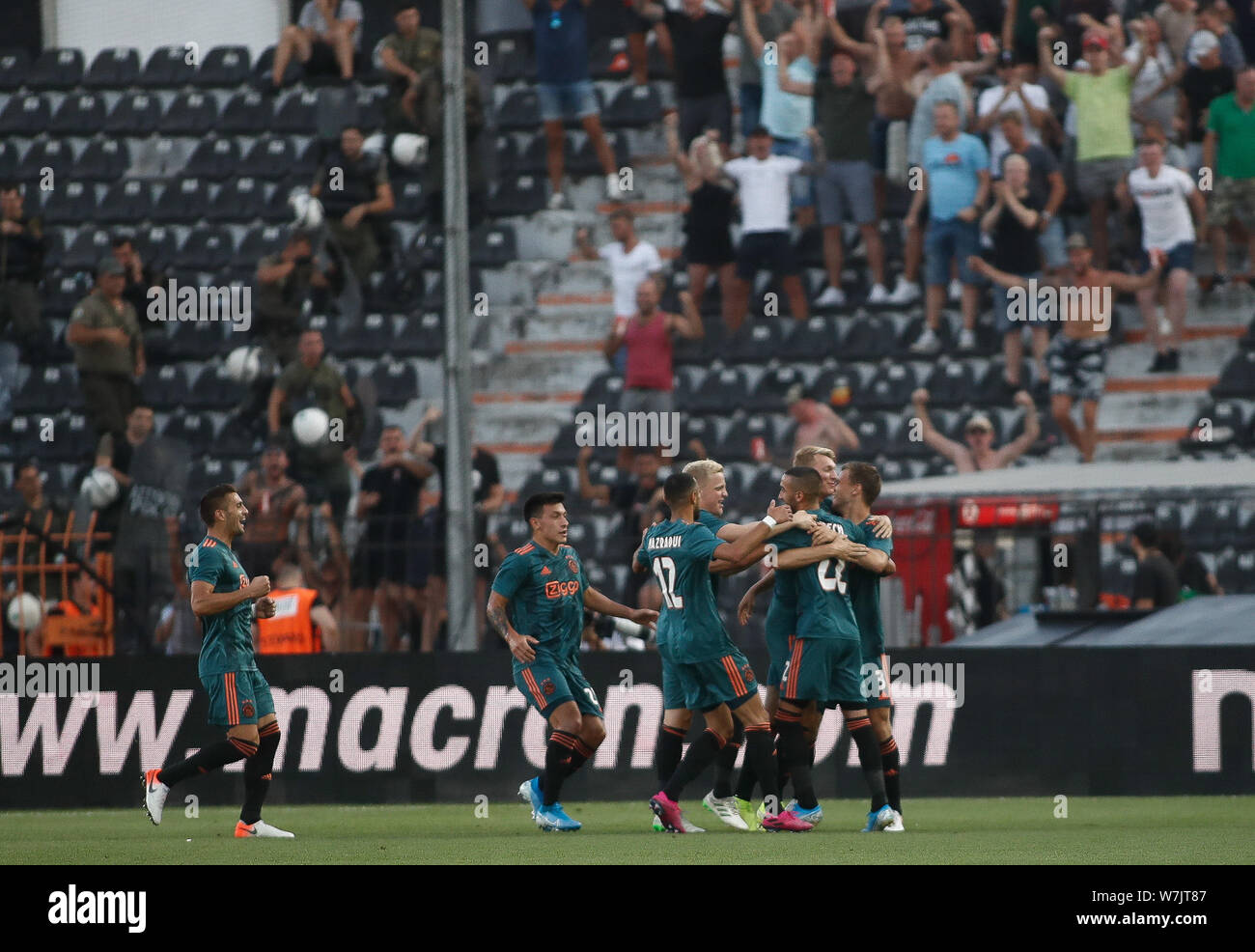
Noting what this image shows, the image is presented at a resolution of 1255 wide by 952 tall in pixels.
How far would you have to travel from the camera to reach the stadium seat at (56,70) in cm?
2314

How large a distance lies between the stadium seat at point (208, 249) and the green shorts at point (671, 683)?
11.9 meters

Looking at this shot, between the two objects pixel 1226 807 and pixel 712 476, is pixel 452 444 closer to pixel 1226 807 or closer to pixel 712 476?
pixel 712 476

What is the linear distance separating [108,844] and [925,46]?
12.2 m

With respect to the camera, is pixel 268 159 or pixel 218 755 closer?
pixel 218 755

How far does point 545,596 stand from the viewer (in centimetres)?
1098

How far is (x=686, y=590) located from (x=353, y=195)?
10.3 metres

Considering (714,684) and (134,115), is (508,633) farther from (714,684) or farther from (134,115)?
(134,115)

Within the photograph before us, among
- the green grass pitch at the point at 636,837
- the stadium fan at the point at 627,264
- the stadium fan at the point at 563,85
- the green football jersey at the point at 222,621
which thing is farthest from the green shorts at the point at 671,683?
the stadium fan at the point at 563,85

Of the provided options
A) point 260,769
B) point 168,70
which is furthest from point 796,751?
point 168,70

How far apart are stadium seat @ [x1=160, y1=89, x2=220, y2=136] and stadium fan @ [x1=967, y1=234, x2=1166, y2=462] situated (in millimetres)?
9910

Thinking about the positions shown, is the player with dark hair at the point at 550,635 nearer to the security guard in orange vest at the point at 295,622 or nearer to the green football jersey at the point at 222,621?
the green football jersey at the point at 222,621

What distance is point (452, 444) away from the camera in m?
15.4

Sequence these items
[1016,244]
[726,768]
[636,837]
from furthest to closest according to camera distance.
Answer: [1016,244], [726,768], [636,837]

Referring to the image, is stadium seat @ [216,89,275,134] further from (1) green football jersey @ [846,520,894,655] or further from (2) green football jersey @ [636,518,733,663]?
(1) green football jersey @ [846,520,894,655]
